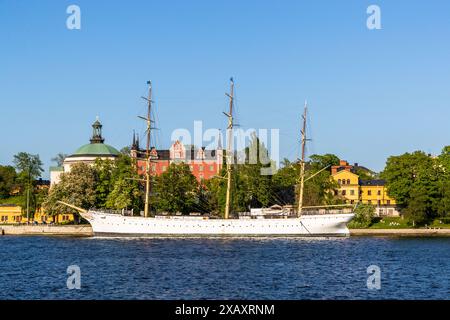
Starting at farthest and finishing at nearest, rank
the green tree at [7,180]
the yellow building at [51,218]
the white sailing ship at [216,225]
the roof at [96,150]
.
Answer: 1. the green tree at [7,180]
2. the roof at [96,150]
3. the yellow building at [51,218]
4. the white sailing ship at [216,225]

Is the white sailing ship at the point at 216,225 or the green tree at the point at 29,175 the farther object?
the green tree at the point at 29,175

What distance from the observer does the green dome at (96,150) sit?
472 feet

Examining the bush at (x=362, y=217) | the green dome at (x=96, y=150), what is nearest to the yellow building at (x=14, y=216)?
the green dome at (x=96, y=150)

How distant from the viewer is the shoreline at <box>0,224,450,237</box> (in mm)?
93875

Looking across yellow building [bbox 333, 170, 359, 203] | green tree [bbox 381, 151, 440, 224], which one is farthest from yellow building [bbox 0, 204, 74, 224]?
green tree [bbox 381, 151, 440, 224]

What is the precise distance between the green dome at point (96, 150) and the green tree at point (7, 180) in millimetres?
18986

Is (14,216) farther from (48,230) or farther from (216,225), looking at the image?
(216,225)

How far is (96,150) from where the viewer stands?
144 metres

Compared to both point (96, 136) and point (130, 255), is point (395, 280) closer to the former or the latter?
point (130, 255)

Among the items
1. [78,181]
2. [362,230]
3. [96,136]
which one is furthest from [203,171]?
[362,230]

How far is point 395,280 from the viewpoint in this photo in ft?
147

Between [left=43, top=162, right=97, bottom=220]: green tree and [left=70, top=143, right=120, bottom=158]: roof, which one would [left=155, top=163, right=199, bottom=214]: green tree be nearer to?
[left=43, top=162, right=97, bottom=220]: green tree

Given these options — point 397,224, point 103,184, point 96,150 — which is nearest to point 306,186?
point 397,224

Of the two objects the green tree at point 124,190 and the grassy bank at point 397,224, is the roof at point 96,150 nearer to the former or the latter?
the green tree at point 124,190
